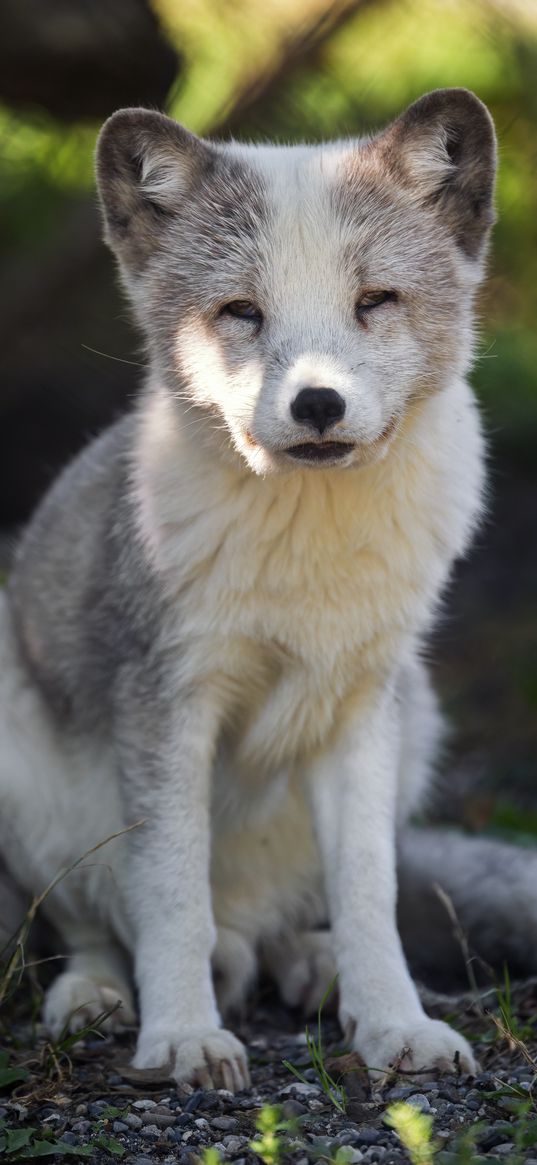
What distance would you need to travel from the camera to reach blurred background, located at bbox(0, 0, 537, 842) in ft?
16.9

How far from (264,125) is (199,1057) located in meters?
3.81

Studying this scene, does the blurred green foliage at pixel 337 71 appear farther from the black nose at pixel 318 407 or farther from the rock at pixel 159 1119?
the rock at pixel 159 1119

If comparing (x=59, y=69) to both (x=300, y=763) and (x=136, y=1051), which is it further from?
(x=136, y=1051)

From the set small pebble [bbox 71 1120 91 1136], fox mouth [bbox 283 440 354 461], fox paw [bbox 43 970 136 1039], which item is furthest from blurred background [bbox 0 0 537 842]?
small pebble [bbox 71 1120 91 1136]

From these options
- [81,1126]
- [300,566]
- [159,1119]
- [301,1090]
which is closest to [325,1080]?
[301,1090]

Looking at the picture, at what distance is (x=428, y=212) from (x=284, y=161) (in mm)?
349

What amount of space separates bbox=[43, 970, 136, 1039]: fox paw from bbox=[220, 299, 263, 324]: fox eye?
5.31ft

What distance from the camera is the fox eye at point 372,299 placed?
2.92 meters

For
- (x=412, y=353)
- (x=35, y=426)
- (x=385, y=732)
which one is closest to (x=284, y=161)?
(x=412, y=353)

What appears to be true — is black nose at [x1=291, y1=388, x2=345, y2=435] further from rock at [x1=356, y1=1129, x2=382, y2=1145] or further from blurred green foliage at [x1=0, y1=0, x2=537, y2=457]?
blurred green foliage at [x1=0, y1=0, x2=537, y2=457]

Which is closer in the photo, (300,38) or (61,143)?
(300,38)

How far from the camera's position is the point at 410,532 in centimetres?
326

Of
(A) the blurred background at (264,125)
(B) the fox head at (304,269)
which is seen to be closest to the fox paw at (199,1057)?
(B) the fox head at (304,269)

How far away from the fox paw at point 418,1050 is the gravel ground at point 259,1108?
0.10 feet
